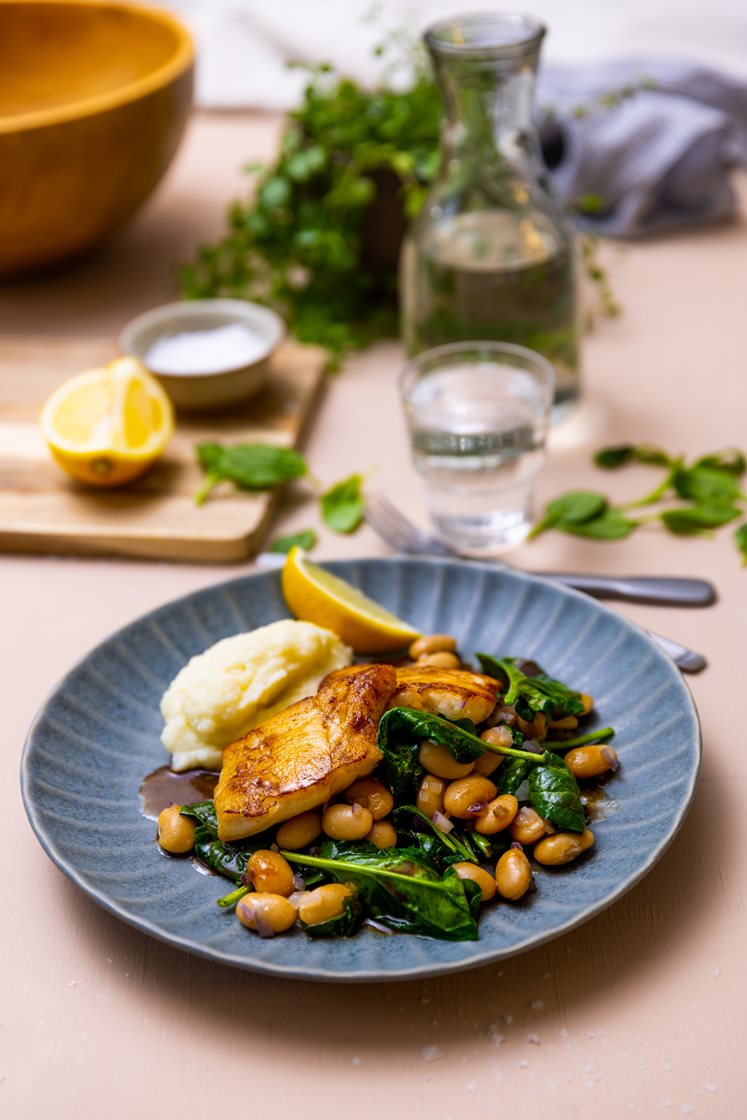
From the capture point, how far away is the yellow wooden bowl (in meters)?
2.25

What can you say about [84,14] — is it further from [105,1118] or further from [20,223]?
[105,1118]

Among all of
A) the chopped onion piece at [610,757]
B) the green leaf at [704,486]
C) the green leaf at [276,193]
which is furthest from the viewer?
the green leaf at [276,193]

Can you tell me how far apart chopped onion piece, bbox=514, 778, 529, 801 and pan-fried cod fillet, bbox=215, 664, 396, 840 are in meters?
0.14

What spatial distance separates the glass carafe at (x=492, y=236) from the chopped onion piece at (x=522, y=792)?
0.92m

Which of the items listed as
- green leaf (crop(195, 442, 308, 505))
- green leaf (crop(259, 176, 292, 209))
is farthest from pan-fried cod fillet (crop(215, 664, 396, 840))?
green leaf (crop(259, 176, 292, 209))

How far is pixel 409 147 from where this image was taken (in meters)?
2.28

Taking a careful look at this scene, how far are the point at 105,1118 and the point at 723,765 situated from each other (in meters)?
0.71

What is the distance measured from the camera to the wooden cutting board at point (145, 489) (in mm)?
1813

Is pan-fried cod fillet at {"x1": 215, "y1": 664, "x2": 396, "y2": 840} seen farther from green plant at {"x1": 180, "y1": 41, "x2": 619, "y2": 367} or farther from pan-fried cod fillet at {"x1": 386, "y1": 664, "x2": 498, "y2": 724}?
green plant at {"x1": 180, "y1": 41, "x2": 619, "y2": 367}

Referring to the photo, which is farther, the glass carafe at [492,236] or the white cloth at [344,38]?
the white cloth at [344,38]

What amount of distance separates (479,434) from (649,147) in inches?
47.1

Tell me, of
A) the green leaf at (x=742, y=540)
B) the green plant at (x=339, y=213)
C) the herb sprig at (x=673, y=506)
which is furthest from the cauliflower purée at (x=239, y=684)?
the green plant at (x=339, y=213)

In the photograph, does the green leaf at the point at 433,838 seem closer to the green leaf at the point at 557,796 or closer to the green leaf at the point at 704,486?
the green leaf at the point at 557,796

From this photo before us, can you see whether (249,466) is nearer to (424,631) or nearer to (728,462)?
(424,631)
